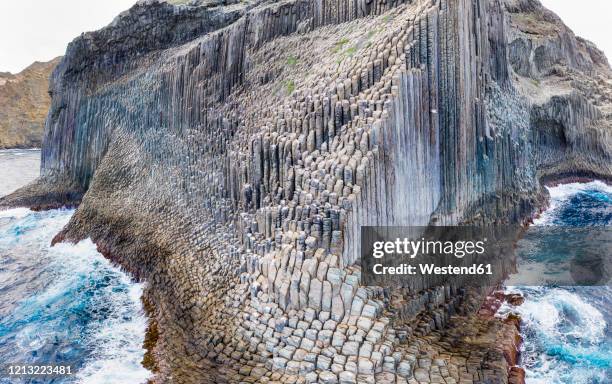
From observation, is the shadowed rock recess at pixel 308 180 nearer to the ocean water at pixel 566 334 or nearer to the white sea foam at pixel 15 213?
the ocean water at pixel 566 334

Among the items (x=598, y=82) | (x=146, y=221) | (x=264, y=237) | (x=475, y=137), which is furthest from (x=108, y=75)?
(x=598, y=82)

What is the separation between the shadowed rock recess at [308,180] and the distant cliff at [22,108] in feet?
123

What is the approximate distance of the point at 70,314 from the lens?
39.5 feet

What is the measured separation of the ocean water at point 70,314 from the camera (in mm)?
9727

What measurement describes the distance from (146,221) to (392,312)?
9.70 m

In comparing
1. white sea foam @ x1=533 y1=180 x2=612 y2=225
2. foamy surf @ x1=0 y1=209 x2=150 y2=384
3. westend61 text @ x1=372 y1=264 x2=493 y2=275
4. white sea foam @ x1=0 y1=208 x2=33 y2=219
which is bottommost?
foamy surf @ x1=0 y1=209 x2=150 y2=384

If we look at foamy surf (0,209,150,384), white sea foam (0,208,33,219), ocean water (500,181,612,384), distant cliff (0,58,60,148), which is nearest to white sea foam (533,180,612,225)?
ocean water (500,181,612,384)

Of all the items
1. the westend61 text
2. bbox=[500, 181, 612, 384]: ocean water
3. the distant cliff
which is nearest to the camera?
bbox=[500, 181, 612, 384]: ocean water

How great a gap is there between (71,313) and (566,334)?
12.3 metres

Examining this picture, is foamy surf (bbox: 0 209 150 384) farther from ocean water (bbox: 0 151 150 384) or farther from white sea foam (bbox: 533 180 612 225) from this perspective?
white sea foam (bbox: 533 180 612 225)

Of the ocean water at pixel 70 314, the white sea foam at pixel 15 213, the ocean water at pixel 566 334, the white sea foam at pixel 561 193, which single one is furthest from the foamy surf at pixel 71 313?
the white sea foam at pixel 561 193

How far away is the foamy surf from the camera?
387 inches

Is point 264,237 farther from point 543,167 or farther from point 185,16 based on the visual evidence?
point 543,167

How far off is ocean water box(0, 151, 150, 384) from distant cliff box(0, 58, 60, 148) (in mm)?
36743
